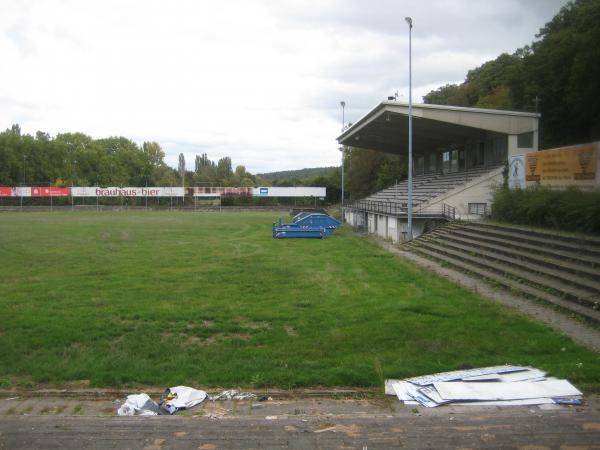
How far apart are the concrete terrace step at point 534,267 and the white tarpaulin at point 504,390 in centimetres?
569

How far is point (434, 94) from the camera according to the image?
234ft

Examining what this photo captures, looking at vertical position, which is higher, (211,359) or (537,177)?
(537,177)

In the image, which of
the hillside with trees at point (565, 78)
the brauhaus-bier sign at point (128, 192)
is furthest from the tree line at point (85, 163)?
the hillside with trees at point (565, 78)

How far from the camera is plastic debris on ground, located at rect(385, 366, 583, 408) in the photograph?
20.0 feet

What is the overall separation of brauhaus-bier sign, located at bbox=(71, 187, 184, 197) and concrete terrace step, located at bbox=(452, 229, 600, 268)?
6925cm

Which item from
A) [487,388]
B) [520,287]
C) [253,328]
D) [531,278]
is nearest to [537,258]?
[531,278]

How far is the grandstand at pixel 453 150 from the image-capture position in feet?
99.3

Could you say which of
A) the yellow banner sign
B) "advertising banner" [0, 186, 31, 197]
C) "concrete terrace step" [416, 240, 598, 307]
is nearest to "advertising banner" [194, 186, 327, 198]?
"advertising banner" [0, 186, 31, 197]

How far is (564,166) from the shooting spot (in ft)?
72.1

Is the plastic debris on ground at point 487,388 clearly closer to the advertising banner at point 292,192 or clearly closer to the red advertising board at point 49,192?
the advertising banner at point 292,192

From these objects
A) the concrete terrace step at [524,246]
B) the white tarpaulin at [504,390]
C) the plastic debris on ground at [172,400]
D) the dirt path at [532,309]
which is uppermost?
the concrete terrace step at [524,246]

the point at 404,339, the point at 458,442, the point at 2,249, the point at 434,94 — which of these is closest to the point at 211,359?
the point at 404,339

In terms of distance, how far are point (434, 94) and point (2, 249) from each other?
5968 cm

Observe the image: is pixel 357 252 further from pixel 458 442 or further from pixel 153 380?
pixel 458 442
